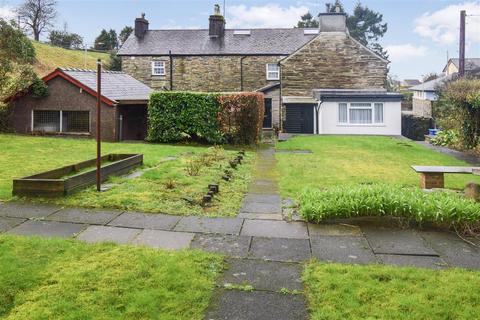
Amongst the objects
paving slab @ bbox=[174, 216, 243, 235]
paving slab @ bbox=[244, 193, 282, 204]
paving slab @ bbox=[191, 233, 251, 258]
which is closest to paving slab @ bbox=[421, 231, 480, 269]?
paving slab @ bbox=[191, 233, 251, 258]

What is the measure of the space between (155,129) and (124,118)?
2.39 metres

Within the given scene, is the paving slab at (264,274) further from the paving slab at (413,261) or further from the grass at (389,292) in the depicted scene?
the paving slab at (413,261)

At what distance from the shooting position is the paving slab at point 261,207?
7.96 metres

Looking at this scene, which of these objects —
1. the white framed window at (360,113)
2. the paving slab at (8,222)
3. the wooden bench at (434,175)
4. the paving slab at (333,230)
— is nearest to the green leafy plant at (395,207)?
the paving slab at (333,230)

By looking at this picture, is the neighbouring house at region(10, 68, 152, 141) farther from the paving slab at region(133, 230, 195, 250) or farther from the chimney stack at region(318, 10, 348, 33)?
the chimney stack at region(318, 10, 348, 33)

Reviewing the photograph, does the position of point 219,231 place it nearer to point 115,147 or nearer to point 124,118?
point 115,147

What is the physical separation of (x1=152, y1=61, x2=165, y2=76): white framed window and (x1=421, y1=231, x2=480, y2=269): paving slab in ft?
107

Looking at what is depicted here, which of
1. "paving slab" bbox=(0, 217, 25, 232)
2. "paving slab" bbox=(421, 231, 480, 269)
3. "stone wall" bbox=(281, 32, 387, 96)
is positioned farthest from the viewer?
"stone wall" bbox=(281, 32, 387, 96)

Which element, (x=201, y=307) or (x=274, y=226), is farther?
(x=274, y=226)

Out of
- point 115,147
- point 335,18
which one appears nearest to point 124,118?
point 115,147

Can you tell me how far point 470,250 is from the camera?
595 cm

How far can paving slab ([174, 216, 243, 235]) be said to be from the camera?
6.62 meters

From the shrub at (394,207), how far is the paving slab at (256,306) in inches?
114

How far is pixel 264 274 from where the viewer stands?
5.02 meters
